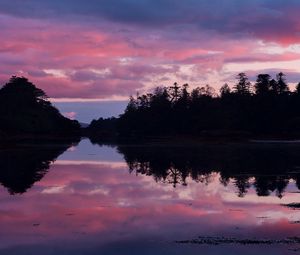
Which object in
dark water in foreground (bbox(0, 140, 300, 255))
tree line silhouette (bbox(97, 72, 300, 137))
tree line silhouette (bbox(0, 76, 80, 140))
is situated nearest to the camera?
dark water in foreground (bbox(0, 140, 300, 255))

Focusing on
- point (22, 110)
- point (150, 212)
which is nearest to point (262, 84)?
point (22, 110)

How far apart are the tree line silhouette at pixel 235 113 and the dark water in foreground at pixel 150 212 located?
82950 mm

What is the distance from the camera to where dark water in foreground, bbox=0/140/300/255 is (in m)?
14.3

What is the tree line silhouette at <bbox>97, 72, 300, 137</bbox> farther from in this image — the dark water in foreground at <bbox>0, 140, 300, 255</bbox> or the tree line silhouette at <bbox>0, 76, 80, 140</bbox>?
the dark water in foreground at <bbox>0, 140, 300, 255</bbox>

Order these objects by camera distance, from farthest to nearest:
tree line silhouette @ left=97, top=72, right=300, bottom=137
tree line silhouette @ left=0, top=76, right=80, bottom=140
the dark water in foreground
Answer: tree line silhouette @ left=97, top=72, right=300, bottom=137, tree line silhouette @ left=0, top=76, right=80, bottom=140, the dark water in foreground

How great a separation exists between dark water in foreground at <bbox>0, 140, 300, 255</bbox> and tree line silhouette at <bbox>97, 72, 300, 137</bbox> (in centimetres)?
8295

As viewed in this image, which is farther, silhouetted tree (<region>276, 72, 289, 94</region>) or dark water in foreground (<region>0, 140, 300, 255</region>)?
silhouetted tree (<region>276, 72, 289, 94</region>)

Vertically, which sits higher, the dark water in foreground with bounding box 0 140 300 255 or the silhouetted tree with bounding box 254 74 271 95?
the silhouetted tree with bounding box 254 74 271 95

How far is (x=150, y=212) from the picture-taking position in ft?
65.0

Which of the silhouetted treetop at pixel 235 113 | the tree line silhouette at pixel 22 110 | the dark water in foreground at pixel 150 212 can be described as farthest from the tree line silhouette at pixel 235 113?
the dark water in foreground at pixel 150 212

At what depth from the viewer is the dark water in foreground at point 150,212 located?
1427 cm

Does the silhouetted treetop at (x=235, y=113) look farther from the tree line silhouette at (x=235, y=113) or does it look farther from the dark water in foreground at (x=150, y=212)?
the dark water in foreground at (x=150, y=212)

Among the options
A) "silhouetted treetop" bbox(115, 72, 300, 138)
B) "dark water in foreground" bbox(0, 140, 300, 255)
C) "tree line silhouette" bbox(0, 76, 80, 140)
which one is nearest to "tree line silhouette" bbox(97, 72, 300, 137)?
"silhouetted treetop" bbox(115, 72, 300, 138)

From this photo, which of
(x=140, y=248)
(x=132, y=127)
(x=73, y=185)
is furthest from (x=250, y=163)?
(x=132, y=127)
